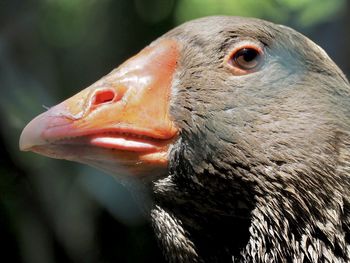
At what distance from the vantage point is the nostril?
2.89m

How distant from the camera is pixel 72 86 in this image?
15.9ft

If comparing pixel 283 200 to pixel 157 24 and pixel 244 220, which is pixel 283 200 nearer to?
pixel 244 220

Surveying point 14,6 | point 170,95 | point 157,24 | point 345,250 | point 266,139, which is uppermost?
point 14,6

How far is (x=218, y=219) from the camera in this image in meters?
2.98

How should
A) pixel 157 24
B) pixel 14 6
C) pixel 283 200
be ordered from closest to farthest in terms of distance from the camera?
pixel 283 200 < pixel 157 24 < pixel 14 6

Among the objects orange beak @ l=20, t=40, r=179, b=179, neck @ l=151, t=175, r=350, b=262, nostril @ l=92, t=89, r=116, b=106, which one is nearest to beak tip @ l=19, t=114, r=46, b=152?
orange beak @ l=20, t=40, r=179, b=179

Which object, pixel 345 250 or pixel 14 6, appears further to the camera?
pixel 14 6

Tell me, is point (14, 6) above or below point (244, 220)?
above

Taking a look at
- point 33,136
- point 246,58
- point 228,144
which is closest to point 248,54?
point 246,58

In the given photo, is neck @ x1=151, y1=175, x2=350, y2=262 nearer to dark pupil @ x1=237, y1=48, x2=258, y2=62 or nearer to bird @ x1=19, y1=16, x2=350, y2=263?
bird @ x1=19, y1=16, x2=350, y2=263

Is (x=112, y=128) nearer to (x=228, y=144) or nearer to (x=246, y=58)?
(x=228, y=144)

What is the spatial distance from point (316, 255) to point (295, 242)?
75 mm

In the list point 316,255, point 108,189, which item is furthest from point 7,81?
point 316,255

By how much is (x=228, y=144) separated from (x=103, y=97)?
1.31 feet
